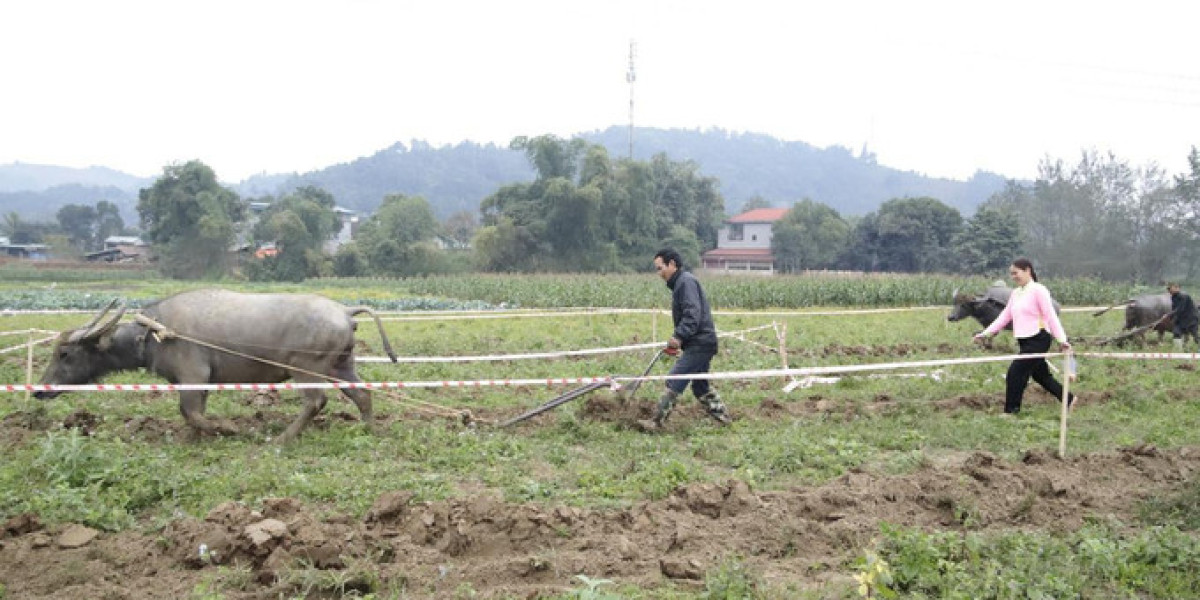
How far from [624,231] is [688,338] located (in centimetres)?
5462

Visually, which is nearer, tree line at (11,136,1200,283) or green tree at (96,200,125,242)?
tree line at (11,136,1200,283)

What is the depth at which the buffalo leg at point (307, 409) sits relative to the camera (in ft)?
26.9

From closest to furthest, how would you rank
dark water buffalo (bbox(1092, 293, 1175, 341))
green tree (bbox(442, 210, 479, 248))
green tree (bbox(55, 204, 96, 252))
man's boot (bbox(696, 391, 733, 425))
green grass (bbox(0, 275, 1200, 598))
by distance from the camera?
1. green grass (bbox(0, 275, 1200, 598))
2. man's boot (bbox(696, 391, 733, 425))
3. dark water buffalo (bbox(1092, 293, 1175, 341))
4. green tree (bbox(442, 210, 479, 248))
5. green tree (bbox(55, 204, 96, 252))

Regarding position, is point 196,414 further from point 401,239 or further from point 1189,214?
point 1189,214

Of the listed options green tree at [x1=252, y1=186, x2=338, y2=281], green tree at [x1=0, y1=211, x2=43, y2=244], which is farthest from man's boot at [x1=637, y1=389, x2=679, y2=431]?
green tree at [x1=0, y1=211, x2=43, y2=244]

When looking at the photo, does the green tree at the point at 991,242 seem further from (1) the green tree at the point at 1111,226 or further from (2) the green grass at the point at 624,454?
(2) the green grass at the point at 624,454

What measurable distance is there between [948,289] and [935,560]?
35.3m

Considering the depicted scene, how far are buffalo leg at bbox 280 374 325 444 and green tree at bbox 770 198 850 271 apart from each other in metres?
60.8

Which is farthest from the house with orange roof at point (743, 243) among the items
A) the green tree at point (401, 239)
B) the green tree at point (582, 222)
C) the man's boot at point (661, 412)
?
the man's boot at point (661, 412)

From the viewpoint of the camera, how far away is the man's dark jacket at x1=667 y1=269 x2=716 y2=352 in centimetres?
856

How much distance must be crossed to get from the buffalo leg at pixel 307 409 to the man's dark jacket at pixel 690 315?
3.56 m

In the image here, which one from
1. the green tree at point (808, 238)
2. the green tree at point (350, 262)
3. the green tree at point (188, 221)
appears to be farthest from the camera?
the green tree at point (808, 238)

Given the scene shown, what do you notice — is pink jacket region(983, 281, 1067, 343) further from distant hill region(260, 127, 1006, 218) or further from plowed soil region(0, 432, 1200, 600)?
distant hill region(260, 127, 1006, 218)

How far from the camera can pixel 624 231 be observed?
63.0 meters
